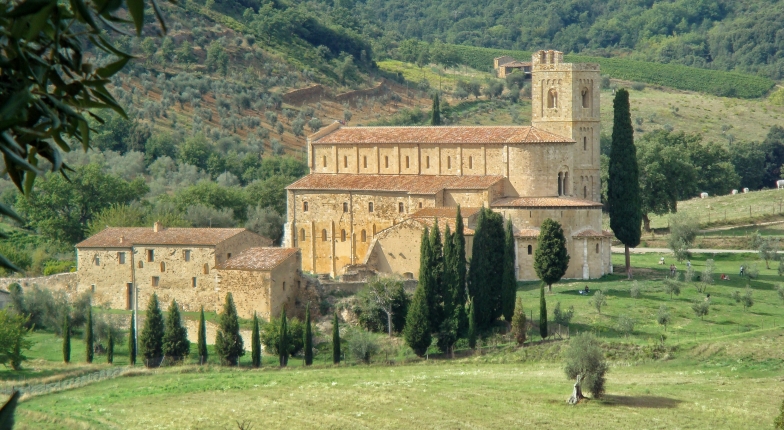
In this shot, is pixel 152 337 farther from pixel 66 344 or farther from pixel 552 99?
pixel 552 99

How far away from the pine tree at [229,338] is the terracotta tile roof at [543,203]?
1409 centimetres

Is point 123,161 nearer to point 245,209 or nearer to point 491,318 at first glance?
point 245,209

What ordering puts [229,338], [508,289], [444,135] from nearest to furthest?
[229,338] → [508,289] → [444,135]

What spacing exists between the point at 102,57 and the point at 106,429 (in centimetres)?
7299

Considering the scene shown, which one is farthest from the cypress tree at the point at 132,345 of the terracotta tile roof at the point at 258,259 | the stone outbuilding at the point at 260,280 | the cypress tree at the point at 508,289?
the cypress tree at the point at 508,289

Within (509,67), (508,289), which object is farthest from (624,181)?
(509,67)

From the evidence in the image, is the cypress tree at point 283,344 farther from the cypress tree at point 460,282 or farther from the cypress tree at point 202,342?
the cypress tree at point 460,282

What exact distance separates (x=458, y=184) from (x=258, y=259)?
1115 centimetres

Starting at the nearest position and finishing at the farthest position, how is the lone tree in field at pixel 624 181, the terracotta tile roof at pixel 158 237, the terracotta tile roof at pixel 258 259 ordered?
the terracotta tile roof at pixel 258 259 < the terracotta tile roof at pixel 158 237 < the lone tree in field at pixel 624 181

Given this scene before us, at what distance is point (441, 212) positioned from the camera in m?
47.1

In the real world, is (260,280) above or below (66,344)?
above

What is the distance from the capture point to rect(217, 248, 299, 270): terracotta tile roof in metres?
41.9

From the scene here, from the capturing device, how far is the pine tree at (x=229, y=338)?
38594mm

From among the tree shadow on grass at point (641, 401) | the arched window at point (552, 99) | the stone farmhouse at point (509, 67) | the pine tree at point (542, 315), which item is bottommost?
the tree shadow on grass at point (641, 401)
